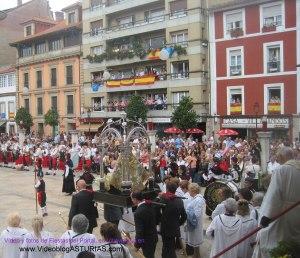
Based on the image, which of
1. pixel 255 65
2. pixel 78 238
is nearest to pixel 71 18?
pixel 255 65

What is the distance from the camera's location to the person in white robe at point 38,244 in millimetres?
7039

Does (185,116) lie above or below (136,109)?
below

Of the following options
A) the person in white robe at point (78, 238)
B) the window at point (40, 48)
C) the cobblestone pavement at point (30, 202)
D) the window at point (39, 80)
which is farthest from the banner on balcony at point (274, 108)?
the window at point (39, 80)

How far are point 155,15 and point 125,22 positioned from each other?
12.6ft

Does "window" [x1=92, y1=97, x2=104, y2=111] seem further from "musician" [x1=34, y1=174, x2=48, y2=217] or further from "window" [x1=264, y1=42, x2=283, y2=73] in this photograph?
"musician" [x1=34, y1=174, x2=48, y2=217]

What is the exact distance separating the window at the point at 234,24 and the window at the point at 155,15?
20.0 ft

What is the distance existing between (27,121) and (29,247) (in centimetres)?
4044

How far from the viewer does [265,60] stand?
3062 cm

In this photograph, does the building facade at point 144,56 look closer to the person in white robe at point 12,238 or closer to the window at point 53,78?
the window at point 53,78

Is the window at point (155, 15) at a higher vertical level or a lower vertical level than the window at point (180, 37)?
higher

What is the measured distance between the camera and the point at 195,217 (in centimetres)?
921

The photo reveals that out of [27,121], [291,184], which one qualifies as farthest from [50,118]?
→ [291,184]

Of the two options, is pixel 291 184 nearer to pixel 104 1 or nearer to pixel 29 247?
pixel 29 247

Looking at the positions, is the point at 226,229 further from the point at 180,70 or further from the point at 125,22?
the point at 125,22
